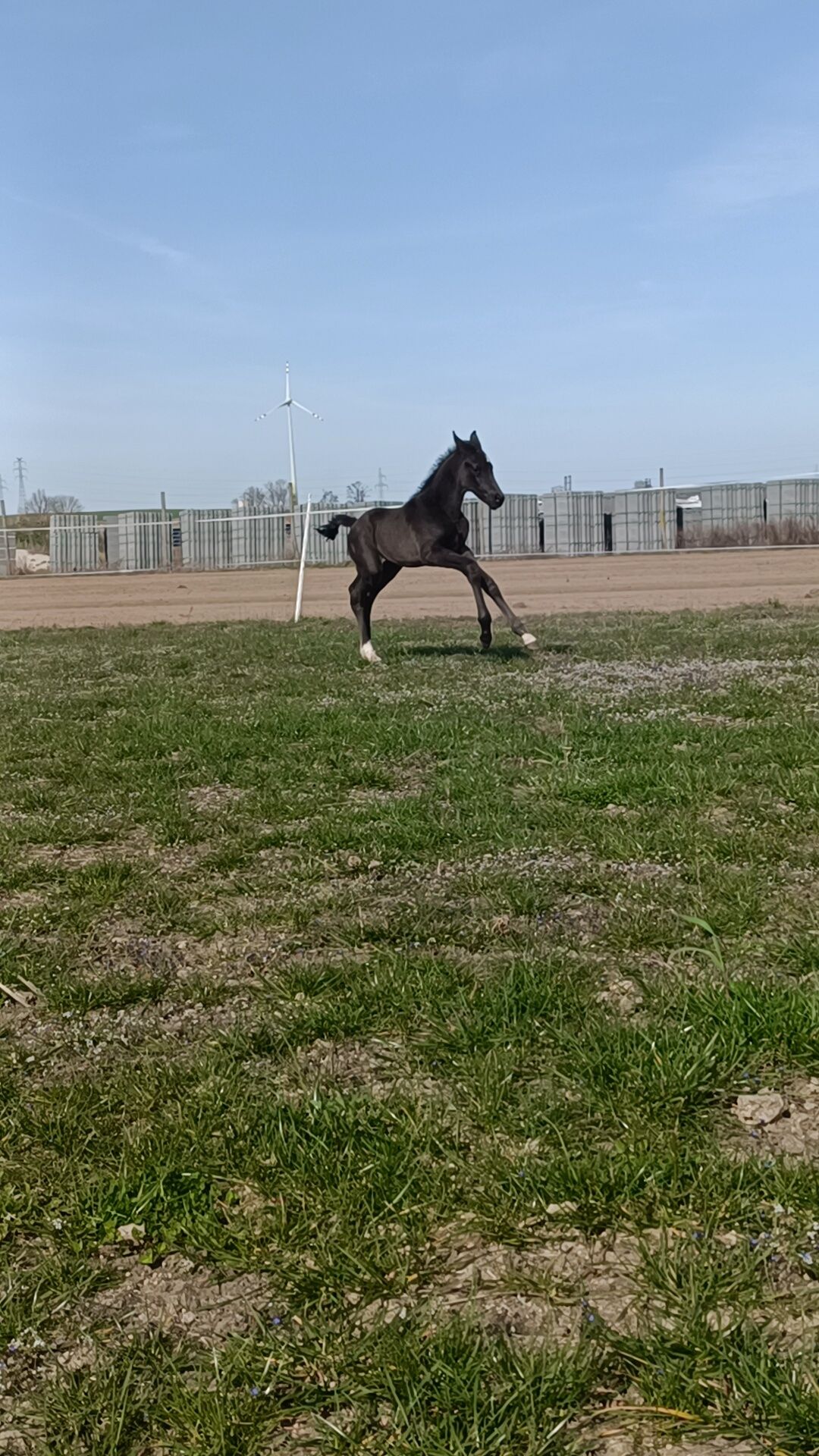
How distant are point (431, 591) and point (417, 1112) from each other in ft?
87.2

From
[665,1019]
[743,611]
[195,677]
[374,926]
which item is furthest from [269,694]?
[743,611]

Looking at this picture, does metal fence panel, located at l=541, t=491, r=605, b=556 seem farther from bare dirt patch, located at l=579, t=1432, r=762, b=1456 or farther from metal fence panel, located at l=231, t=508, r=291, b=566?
bare dirt patch, located at l=579, t=1432, r=762, b=1456

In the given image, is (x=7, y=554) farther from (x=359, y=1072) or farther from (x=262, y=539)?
(x=359, y=1072)

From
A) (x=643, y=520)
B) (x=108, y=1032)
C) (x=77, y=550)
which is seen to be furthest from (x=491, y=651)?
(x=77, y=550)

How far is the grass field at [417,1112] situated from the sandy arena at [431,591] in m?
13.9

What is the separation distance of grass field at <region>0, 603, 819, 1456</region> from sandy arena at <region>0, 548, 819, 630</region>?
13.9 m

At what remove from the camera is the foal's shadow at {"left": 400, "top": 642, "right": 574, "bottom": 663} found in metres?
13.0

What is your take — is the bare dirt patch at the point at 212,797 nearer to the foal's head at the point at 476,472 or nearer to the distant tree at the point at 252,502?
the foal's head at the point at 476,472

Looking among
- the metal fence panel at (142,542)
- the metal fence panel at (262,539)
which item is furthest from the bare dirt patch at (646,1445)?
the metal fence panel at (142,542)

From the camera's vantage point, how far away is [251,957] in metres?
4.35

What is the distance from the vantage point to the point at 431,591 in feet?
96.3

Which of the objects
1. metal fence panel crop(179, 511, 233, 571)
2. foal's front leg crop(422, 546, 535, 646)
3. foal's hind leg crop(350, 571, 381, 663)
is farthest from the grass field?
metal fence panel crop(179, 511, 233, 571)

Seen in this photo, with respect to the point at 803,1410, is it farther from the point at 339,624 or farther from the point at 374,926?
the point at 339,624

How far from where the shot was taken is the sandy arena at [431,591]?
920 inches
